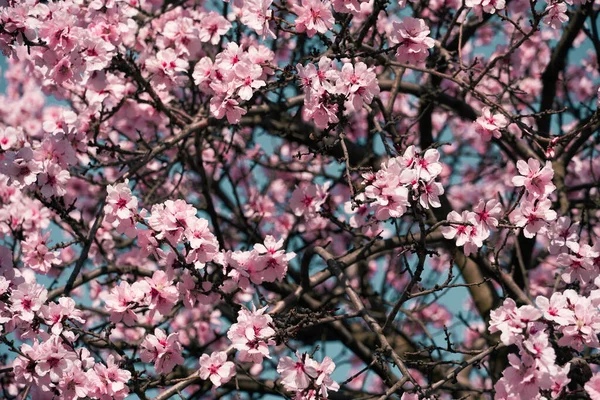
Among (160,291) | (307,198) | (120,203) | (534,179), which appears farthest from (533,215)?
(120,203)

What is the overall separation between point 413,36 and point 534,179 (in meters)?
0.97

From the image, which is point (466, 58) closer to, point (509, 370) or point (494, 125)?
point (494, 125)

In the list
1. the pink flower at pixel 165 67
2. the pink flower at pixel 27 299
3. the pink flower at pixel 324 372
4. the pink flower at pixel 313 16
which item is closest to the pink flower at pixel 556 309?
the pink flower at pixel 324 372

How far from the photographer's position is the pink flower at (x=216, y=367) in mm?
3688

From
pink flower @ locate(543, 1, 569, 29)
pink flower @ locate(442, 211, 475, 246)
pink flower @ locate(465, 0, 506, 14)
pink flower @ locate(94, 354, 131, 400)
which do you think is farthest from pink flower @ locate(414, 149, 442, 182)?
pink flower @ locate(94, 354, 131, 400)

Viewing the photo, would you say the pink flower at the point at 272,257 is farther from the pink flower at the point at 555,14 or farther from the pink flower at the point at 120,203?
the pink flower at the point at 555,14

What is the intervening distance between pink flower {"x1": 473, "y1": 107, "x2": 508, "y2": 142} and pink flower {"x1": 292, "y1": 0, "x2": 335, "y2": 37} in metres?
0.99

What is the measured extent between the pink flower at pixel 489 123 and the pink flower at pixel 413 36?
50 cm

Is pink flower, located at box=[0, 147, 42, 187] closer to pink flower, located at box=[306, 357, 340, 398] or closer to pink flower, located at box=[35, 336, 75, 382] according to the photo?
pink flower, located at box=[35, 336, 75, 382]

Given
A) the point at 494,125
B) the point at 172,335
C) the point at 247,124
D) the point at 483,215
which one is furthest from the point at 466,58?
the point at 172,335

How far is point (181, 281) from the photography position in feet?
12.8

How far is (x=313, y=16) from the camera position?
382 centimetres

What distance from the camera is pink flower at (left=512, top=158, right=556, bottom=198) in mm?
3635

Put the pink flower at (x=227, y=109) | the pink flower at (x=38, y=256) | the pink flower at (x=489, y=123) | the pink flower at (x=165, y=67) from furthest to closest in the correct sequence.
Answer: the pink flower at (x=38, y=256), the pink flower at (x=165, y=67), the pink flower at (x=489, y=123), the pink flower at (x=227, y=109)
